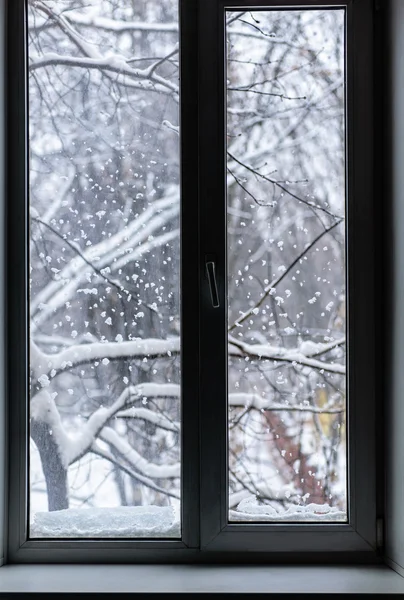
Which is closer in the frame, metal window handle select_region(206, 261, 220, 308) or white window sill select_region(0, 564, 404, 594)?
white window sill select_region(0, 564, 404, 594)

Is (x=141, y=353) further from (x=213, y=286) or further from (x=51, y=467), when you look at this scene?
(x=51, y=467)

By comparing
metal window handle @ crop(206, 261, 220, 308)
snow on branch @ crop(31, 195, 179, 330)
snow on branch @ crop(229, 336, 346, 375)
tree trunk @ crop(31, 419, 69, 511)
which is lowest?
tree trunk @ crop(31, 419, 69, 511)

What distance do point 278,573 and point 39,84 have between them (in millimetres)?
1339

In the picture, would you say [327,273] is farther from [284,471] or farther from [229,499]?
[229,499]

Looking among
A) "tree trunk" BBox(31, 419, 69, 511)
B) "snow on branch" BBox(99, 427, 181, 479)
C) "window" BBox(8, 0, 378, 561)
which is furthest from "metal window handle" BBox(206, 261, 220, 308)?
"tree trunk" BBox(31, 419, 69, 511)

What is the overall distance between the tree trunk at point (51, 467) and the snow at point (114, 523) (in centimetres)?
3

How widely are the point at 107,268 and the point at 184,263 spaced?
195 millimetres

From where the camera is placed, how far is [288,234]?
5.56 ft

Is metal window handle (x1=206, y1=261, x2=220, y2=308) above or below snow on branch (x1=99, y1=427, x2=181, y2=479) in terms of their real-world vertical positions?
above

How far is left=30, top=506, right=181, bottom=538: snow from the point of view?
168 cm

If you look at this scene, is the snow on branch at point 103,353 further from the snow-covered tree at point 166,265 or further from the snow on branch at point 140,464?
the snow on branch at point 140,464

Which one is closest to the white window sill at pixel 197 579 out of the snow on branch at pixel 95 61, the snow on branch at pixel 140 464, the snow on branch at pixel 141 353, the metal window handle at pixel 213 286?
the snow on branch at pixel 140 464

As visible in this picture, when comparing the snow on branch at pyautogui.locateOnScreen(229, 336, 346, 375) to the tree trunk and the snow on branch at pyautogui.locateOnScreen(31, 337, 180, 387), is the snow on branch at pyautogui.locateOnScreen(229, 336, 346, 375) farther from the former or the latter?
the tree trunk

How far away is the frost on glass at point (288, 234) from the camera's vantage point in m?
1.69
